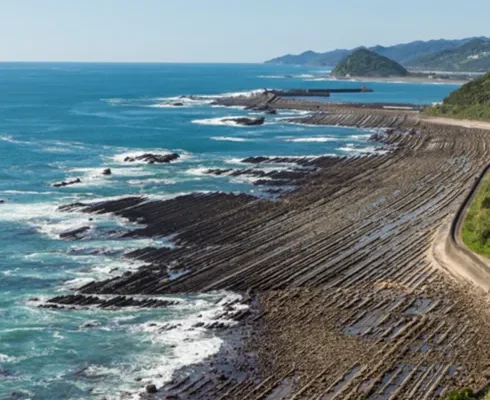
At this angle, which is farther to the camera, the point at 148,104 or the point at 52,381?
the point at 148,104

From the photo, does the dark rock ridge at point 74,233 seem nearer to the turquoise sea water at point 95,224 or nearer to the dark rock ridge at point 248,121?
the turquoise sea water at point 95,224

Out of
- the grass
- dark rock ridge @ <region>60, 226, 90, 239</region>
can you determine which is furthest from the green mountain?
dark rock ridge @ <region>60, 226, 90, 239</region>

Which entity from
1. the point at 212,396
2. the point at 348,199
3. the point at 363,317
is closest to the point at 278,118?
the point at 348,199

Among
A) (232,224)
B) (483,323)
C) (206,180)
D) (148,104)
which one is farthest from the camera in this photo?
(148,104)

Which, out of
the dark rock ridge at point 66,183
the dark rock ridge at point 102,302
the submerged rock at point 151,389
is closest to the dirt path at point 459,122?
the dark rock ridge at point 66,183

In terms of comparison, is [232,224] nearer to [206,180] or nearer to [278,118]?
[206,180]

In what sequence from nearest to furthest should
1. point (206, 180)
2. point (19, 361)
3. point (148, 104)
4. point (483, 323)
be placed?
point (19, 361)
point (483, 323)
point (206, 180)
point (148, 104)

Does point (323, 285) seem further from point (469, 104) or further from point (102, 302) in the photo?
point (469, 104)
